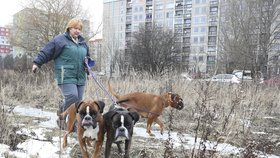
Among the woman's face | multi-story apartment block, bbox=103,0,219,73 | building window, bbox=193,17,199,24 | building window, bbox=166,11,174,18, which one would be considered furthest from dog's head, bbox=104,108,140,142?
building window, bbox=166,11,174,18

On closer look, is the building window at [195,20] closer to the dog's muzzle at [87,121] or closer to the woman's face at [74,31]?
the woman's face at [74,31]

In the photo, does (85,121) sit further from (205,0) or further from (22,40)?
(205,0)

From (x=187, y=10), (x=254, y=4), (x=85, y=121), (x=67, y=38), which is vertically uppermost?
(x=187, y=10)

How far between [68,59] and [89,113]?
1573 millimetres

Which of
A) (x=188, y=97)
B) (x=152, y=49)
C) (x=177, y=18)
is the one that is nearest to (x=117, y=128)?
(x=188, y=97)

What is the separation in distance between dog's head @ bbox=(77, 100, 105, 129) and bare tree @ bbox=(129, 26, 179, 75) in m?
26.4

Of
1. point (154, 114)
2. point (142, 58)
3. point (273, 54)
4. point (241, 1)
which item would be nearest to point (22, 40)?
point (142, 58)

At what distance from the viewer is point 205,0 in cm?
7331

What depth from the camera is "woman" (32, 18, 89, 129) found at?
4.52m

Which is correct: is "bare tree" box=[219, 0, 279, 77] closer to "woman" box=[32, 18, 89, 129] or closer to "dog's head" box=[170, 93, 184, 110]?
"dog's head" box=[170, 93, 184, 110]

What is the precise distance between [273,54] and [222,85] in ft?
61.6

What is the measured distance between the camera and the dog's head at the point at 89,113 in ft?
10.6

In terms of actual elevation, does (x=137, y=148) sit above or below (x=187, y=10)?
below

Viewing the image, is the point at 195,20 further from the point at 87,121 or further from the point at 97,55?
the point at 87,121
